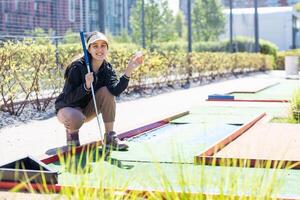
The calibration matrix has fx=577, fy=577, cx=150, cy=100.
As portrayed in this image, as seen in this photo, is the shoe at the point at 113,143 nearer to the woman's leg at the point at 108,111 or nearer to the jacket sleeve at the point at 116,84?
the woman's leg at the point at 108,111

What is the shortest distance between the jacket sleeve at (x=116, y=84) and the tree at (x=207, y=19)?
A: 45830mm

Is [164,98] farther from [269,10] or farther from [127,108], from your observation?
[269,10]

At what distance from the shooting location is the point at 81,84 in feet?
16.6

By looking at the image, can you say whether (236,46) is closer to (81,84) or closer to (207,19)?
(207,19)

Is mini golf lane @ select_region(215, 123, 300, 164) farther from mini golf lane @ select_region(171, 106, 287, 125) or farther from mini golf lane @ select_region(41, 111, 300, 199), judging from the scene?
mini golf lane @ select_region(171, 106, 287, 125)

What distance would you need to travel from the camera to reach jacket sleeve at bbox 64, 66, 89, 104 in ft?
16.6

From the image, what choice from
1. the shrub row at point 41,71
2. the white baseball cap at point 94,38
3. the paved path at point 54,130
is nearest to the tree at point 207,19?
the shrub row at point 41,71

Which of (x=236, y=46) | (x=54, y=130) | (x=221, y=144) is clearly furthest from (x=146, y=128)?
(x=236, y=46)

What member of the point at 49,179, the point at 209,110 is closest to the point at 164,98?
the point at 209,110

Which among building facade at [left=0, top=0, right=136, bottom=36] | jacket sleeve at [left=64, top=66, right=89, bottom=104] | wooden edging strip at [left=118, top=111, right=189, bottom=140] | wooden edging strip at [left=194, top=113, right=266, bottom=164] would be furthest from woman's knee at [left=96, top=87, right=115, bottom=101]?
building facade at [left=0, top=0, right=136, bottom=36]

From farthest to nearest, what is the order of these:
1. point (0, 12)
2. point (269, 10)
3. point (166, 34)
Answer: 1. point (269, 10)
2. point (166, 34)
3. point (0, 12)

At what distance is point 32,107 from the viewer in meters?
9.24

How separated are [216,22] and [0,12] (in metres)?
18.5

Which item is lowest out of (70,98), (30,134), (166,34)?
(30,134)
